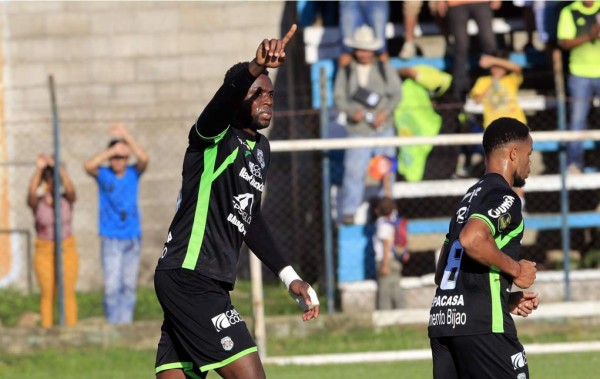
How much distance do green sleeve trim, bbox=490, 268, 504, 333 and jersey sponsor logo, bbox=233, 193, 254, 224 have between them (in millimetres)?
1312

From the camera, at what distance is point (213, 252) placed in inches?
235

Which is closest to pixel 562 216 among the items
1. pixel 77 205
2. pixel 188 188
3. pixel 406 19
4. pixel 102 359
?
pixel 406 19

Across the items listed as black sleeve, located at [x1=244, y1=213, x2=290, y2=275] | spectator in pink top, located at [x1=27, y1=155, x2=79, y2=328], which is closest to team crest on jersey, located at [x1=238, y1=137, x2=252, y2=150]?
black sleeve, located at [x1=244, y1=213, x2=290, y2=275]

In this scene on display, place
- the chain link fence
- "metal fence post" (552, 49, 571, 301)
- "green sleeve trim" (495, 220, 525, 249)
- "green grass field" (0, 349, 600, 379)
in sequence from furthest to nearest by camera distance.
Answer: the chain link fence
"metal fence post" (552, 49, 571, 301)
"green grass field" (0, 349, 600, 379)
"green sleeve trim" (495, 220, 525, 249)

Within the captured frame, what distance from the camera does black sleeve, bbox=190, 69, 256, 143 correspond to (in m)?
5.44

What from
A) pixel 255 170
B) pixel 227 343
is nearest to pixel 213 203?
pixel 255 170

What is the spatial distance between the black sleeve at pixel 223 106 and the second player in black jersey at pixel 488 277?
1234mm

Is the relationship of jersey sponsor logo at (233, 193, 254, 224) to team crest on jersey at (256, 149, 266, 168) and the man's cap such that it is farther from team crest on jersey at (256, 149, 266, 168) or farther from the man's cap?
the man's cap

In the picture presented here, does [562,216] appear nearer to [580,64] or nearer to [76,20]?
[580,64]

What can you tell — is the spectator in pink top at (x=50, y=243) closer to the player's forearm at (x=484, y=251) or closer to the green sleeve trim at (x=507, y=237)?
the green sleeve trim at (x=507, y=237)

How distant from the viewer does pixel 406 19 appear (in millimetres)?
14016

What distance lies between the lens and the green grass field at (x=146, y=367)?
34.8 ft

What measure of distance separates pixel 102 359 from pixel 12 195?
13.8ft

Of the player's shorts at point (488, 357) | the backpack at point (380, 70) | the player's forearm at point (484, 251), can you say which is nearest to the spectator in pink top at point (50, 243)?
the backpack at point (380, 70)
